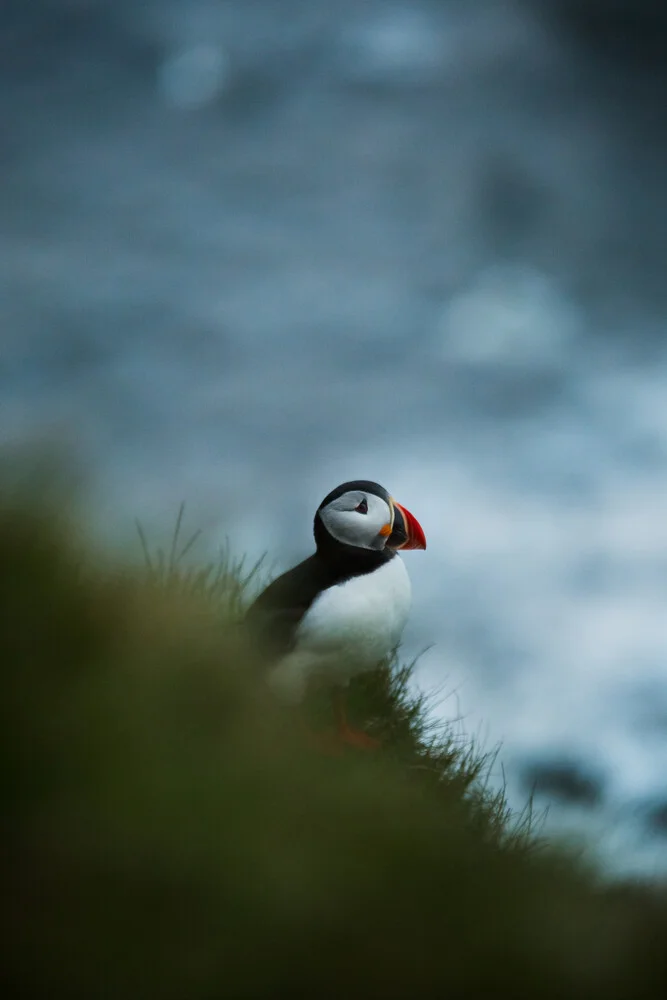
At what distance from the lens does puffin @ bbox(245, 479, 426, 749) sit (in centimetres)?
369

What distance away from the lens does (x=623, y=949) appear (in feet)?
4.85

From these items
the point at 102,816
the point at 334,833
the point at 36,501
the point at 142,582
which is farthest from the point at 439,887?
the point at 142,582

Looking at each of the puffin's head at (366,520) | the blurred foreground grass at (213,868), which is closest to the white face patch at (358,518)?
the puffin's head at (366,520)

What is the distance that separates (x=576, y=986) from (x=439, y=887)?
0.28m

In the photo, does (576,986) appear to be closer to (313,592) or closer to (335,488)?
(313,592)

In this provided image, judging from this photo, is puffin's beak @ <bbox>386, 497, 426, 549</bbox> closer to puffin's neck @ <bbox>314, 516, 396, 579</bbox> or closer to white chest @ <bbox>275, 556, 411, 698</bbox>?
puffin's neck @ <bbox>314, 516, 396, 579</bbox>

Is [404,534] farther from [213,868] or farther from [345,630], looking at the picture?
[213,868]

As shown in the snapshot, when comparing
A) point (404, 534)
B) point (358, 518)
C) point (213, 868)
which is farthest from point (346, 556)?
point (213, 868)

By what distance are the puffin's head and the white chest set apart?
0.19 meters

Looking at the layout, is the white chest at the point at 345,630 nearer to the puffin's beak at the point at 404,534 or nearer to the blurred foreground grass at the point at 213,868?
the puffin's beak at the point at 404,534

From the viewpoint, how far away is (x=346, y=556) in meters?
3.89

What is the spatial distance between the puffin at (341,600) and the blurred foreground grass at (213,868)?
1.59 meters

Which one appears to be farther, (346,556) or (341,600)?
(346,556)

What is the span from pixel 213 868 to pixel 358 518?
2.52 metres
